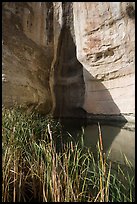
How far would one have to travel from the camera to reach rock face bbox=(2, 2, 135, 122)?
6.02 meters

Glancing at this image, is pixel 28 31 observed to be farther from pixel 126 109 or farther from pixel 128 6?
pixel 126 109

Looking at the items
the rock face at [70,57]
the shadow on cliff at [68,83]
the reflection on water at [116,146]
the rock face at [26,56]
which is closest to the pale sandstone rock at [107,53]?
the rock face at [70,57]

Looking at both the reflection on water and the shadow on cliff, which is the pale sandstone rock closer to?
the shadow on cliff

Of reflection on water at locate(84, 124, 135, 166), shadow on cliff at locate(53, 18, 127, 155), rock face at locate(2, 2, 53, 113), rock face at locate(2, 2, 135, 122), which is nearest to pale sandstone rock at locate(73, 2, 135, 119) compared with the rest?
rock face at locate(2, 2, 135, 122)

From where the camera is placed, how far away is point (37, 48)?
7.36m

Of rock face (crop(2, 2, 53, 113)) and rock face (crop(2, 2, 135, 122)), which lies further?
rock face (crop(2, 2, 135, 122))

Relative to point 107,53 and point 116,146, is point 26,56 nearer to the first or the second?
point 107,53

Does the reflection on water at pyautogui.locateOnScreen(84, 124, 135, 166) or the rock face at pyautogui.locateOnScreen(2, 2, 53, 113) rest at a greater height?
the rock face at pyautogui.locateOnScreen(2, 2, 53, 113)

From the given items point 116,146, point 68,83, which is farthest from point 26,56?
point 116,146

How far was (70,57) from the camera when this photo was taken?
8.84 metres

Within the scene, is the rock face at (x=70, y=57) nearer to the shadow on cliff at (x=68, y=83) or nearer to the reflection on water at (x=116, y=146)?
the shadow on cliff at (x=68, y=83)

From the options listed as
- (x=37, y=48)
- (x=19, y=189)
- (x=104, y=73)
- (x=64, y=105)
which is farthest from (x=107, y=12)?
(x=19, y=189)

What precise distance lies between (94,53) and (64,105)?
8.15 ft

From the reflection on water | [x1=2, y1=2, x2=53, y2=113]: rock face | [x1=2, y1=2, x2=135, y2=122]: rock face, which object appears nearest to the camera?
the reflection on water
